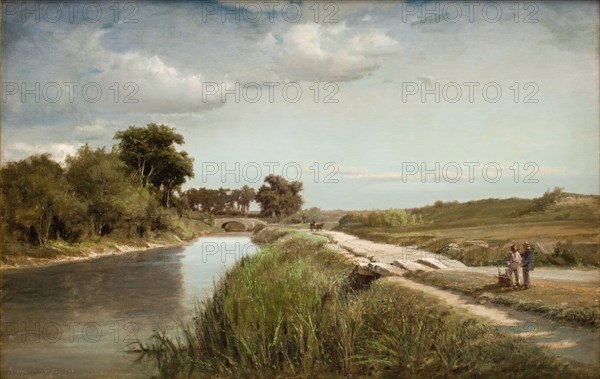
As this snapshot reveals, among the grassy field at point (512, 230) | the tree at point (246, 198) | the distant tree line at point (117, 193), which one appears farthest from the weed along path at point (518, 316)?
the tree at point (246, 198)

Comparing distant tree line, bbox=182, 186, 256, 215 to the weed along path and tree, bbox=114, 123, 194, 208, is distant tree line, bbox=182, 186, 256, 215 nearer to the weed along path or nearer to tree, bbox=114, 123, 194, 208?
tree, bbox=114, 123, 194, 208

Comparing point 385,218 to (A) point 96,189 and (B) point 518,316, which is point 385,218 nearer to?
(A) point 96,189

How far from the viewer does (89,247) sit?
29.0 m

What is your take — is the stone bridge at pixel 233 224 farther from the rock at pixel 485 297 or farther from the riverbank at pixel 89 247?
the rock at pixel 485 297

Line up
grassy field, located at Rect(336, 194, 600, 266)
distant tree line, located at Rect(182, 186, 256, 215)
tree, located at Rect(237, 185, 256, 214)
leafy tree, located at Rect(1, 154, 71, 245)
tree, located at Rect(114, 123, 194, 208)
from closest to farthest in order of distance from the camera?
grassy field, located at Rect(336, 194, 600, 266) < tree, located at Rect(114, 123, 194, 208) < tree, located at Rect(237, 185, 256, 214) < distant tree line, located at Rect(182, 186, 256, 215) < leafy tree, located at Rect(1, 154, 71, 245)

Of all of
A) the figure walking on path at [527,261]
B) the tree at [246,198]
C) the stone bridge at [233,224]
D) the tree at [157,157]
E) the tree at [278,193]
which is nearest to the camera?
the figure walking on path at [527,261]

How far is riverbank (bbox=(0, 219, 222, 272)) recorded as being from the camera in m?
21.3

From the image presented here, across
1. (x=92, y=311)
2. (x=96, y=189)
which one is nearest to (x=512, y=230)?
(x=92, y=311)

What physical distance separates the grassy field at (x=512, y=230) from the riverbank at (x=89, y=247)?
46.8ft

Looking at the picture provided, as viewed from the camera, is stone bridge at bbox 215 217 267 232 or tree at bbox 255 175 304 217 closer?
tree at bbox 255 175 304 217

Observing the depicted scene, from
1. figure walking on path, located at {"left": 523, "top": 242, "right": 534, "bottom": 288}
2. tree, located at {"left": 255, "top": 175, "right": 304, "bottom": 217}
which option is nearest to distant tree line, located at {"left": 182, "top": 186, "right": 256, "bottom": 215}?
tree, located at {"left": 255, "top": 175, "right": 304, "bottom": 217}

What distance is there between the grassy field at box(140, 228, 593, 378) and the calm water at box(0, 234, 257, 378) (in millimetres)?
1655

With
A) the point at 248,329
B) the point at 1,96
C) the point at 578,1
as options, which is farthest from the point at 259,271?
the point at 578,1

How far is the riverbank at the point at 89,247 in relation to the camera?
21297mm
